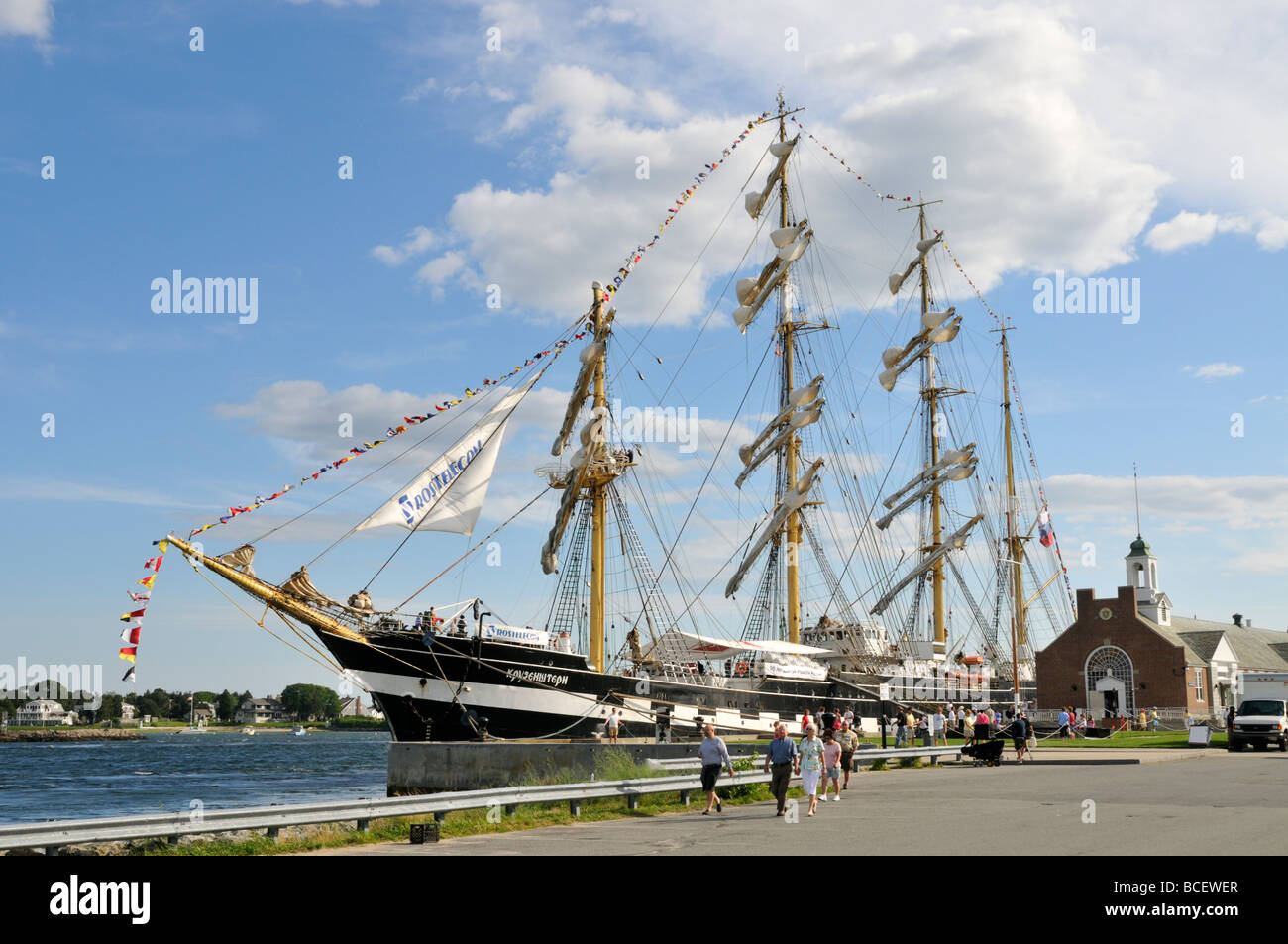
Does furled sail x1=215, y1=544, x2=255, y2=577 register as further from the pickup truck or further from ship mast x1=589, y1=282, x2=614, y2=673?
the pickup truck

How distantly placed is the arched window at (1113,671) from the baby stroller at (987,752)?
3215 cm

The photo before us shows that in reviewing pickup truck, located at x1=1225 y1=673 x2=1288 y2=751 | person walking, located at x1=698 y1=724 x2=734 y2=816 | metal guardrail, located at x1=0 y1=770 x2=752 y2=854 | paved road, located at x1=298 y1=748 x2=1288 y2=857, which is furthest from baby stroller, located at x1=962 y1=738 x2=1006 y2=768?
person walking, located at x1=698 y1=724 x2=734 y2=816

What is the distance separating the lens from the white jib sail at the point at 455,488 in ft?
100

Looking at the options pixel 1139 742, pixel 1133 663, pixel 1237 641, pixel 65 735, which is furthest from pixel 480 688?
pixel 65 735

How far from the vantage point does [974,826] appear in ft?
48.7

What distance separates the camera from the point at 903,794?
2069 cm

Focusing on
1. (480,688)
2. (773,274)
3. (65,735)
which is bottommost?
(65,735)

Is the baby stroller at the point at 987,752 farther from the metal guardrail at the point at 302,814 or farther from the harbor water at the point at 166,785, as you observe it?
the harbor water at the point at 166,785
